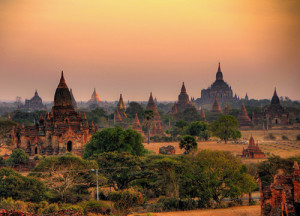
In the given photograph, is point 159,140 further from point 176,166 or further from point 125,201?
point 125,201

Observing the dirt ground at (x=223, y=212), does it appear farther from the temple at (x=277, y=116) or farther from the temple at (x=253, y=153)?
the temple at (x=277, y=116)

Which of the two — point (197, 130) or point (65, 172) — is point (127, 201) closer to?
point (65, 172)

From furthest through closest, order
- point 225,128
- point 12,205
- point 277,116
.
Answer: point 277,116 < point 225,128 < point 12,205

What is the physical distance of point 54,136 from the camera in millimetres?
39125

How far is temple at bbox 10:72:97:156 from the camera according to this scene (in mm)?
38938

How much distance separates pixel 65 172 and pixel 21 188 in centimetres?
323

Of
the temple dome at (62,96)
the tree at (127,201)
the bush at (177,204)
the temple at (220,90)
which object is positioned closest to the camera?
the tree at (127,201)

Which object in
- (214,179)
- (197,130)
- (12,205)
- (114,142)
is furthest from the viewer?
(197,130)

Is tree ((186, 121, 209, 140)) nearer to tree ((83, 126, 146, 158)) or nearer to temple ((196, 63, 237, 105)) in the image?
tree ((83, 126, 146, 158))

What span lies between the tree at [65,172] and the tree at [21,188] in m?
1.04

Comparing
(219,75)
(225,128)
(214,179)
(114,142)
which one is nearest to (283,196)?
(214,179)

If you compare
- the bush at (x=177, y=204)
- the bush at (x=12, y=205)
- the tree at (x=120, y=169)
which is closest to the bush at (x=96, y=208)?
the bush at (x=12, y=205)

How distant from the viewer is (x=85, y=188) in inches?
927

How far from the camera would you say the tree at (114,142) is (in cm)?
3159
